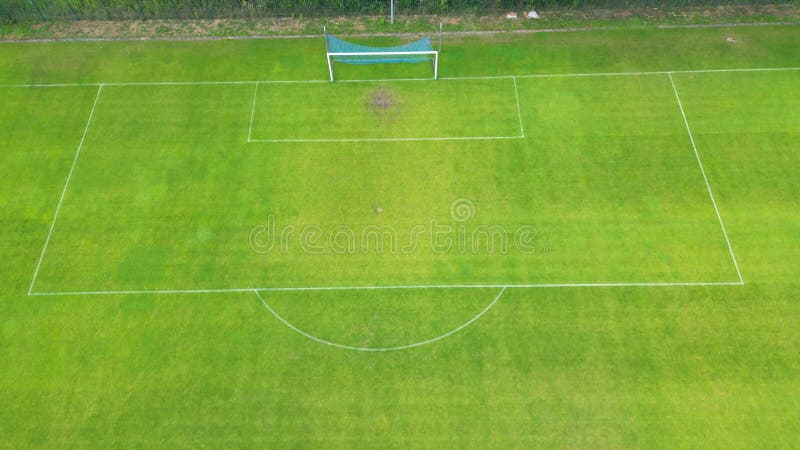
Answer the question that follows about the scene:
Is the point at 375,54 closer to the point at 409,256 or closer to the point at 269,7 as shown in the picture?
the point at 269,7

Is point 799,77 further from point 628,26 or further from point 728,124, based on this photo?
point 628,26

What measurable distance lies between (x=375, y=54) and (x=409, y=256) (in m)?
7.94

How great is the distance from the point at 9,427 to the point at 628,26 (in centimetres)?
2369

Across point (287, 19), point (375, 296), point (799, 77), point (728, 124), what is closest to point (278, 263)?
point (375, 296)

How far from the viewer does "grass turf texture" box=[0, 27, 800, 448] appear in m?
12.5

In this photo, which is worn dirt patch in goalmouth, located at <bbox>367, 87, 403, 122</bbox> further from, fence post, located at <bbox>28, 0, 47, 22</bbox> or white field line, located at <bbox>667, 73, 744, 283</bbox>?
fence post, located at <bbox>28, 0, 47, 22</bbox>

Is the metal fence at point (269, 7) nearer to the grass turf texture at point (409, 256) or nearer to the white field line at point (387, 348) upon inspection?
the grass turf texture at point (409, 256)

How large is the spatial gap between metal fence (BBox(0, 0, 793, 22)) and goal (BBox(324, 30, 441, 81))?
2613 mm

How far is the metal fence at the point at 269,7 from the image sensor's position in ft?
67.5

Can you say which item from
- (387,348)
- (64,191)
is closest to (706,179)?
(387,348)

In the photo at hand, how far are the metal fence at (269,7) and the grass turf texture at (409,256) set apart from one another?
74.3 inches

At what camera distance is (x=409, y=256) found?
48.5 feet

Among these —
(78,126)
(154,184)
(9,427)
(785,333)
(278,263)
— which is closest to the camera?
(9,427)

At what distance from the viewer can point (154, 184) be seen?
53.4ft
